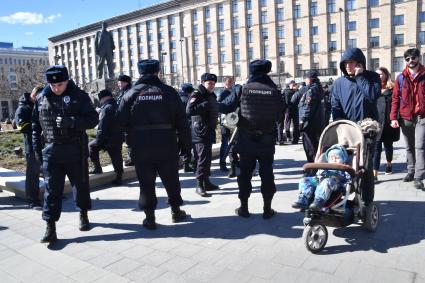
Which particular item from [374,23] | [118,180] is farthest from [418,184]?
[374,23]

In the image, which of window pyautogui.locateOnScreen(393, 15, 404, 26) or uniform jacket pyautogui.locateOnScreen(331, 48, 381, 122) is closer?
uniform jacket pyautogui.locateOnScreen(331, 48, 381, 122)

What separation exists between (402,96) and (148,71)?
403 cm

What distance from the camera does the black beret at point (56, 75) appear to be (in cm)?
455

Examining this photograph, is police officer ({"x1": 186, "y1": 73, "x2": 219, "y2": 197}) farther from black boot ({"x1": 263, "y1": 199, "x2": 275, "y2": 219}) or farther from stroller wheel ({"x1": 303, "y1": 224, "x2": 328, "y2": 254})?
stroller wheel ({"x1": 303, "y1": 224, "x2": 328, "y2": 254})

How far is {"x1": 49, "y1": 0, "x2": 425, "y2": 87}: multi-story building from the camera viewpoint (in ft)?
197

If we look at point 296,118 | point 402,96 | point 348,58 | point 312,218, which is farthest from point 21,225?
point 296,118

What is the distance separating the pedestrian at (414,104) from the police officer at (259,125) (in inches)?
94.0

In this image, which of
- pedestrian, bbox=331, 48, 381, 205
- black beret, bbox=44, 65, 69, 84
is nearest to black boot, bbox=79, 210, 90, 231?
black beret, bbox=44, 65, 69, 84

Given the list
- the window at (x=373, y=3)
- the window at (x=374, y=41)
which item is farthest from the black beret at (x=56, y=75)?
the window at (x=373, y=3)

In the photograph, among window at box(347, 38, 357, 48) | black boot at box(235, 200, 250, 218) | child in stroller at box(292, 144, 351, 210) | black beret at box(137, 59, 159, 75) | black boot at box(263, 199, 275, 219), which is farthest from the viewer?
window at box(347, 38, 357, 48)

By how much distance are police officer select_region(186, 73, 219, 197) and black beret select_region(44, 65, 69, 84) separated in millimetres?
2262

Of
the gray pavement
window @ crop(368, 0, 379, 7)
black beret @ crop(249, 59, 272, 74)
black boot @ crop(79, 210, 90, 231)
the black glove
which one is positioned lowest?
the gray pavement

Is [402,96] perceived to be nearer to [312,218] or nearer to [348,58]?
[348,58]

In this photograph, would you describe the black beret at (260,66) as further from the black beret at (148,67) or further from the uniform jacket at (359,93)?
the black beret at (148,67)
